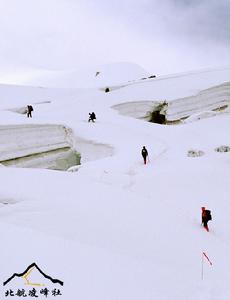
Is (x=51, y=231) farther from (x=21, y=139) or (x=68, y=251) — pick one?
(x=21, y=139)

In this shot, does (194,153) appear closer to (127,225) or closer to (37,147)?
(37,147)

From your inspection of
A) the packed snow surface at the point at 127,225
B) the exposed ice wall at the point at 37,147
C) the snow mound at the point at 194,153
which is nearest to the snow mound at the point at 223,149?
the packed snow surface at the point at 127,225

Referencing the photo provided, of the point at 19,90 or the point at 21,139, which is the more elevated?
the point at 19,90

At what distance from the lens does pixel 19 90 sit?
1906 inches

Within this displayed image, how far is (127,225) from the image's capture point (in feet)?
36.2

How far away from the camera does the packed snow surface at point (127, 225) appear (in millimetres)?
8070

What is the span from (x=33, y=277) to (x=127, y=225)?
3.88 meters

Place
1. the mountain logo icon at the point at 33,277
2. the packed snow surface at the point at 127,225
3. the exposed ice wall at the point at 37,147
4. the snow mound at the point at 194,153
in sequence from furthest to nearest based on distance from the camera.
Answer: the exposed ice wall at the point at 37,147, the snow mound at the point at 194,153, the packed snow surface at the point at 127,225, the mountain logo icon at the point at 33,277

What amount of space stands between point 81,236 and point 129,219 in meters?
2.23

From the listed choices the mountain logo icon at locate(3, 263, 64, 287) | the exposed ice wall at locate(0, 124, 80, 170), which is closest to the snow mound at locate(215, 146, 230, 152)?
the exposed ice wall at locate(0, 124, 80, 170)

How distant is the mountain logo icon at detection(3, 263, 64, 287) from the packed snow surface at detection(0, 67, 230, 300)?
111 millimetres

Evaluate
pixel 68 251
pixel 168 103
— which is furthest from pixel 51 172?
pixel 168 103

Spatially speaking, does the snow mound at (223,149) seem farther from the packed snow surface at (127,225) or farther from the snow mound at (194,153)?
the snow mound at (194,153)

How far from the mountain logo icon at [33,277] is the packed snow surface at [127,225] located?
111 mm
